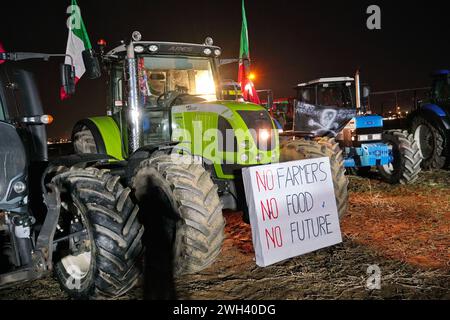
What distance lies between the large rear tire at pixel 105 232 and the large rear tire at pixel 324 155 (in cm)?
280

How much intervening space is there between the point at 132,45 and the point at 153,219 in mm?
2306

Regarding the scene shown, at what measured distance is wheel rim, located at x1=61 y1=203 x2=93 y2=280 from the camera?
378 cm

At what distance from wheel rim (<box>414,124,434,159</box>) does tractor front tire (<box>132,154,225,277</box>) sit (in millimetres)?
8886

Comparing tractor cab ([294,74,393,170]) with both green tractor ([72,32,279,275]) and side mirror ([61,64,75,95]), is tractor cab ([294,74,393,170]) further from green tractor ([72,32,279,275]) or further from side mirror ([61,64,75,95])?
side mirror ([61,64,75,95])

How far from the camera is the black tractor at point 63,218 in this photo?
3318mm

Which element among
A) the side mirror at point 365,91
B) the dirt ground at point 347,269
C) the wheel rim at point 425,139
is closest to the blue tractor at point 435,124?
the wheel rim at point 425,139

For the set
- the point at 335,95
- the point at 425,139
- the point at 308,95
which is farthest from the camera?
the point at 425,139

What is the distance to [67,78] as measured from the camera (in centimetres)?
419

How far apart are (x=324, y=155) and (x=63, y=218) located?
345 centimetres

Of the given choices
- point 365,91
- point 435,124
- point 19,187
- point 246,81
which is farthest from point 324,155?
point 435,124

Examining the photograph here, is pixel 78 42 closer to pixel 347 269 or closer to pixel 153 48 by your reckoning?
pixel 153 48

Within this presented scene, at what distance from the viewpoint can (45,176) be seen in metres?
3.82

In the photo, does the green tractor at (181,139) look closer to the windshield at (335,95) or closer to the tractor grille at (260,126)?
the tractor grille at (260,126)
